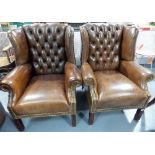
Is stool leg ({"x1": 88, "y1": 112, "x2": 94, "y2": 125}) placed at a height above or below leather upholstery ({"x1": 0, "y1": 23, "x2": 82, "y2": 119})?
below

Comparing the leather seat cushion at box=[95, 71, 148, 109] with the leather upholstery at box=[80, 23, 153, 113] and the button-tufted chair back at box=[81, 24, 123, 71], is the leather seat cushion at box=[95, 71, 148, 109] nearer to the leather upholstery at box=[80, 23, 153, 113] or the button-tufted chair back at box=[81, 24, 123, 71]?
the leather upholstery at box=[80, 23, 153, 113]

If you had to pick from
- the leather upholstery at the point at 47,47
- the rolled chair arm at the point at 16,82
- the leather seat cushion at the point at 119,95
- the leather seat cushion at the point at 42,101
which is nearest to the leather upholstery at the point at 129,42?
the leather seat cushion at the point at 119,95

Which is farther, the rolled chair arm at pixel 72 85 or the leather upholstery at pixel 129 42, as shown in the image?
the leather upholstery at pixel 129 42

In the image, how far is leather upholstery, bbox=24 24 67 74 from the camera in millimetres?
1750

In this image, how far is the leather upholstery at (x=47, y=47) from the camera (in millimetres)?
1750

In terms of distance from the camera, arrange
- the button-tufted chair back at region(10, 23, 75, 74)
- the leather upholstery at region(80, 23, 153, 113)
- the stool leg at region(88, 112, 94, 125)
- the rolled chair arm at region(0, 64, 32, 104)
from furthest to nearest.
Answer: the button-tufted chair back at region(10, 23, 75, 74)
the stool leg at region(88, 112, 94, 125)
the leather upholstery at region(80, 23, 153, 113)
the rolled chair arm at region(0, 64, 32, 104)

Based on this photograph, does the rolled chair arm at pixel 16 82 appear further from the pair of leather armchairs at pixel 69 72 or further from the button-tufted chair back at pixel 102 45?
the button-tufted chair back at pixel 102 45

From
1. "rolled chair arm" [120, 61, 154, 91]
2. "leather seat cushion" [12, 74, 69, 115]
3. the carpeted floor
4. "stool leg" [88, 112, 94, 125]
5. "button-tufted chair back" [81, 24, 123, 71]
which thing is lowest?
the carpeted floor

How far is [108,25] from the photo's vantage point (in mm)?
1814

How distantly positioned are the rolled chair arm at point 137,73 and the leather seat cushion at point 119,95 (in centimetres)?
6

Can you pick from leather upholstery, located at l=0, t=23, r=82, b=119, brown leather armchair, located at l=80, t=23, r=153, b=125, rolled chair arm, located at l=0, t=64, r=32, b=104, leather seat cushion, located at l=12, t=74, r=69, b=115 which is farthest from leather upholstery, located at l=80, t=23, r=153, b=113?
rolled chair arm, located at l=0, t=64, r=32, b=104
